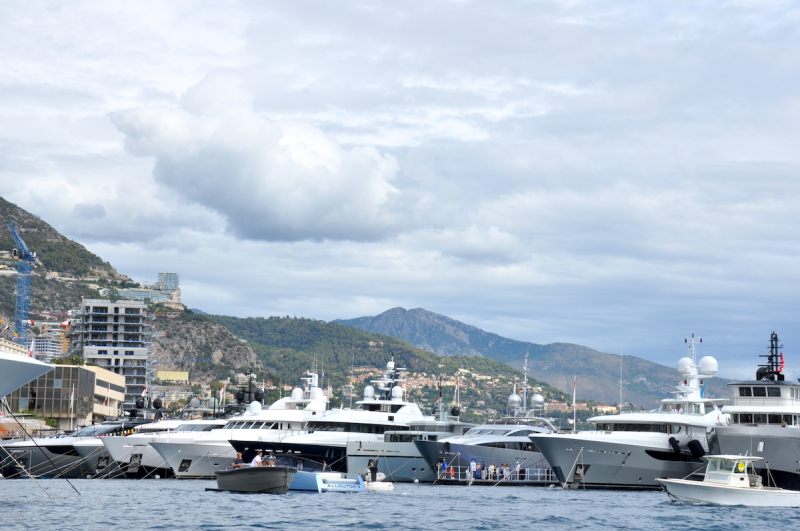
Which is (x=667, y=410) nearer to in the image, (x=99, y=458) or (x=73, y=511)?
(x=99, y=458)

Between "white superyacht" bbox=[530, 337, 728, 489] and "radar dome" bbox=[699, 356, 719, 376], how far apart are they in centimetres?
474

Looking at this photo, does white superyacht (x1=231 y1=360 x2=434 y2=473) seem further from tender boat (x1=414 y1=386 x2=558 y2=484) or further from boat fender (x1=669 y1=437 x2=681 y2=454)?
boat fender (x1=669 y1=437 x2=681 y2=454)

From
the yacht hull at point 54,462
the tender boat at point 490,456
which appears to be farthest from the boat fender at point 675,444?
the yacht hull at point 54,462

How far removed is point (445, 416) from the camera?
10869cm

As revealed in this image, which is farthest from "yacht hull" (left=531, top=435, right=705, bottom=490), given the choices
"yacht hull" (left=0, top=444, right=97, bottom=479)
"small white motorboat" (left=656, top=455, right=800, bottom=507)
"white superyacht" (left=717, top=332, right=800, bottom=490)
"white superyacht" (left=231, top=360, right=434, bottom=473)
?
"yacht hull" (left=0, top=444, right=97, bottom=479)

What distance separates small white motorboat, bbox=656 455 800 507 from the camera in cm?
6191

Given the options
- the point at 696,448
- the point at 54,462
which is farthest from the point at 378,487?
the point at 54,462

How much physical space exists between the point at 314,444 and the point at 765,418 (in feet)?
99.5

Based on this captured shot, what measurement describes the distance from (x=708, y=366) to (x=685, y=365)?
1677 mm

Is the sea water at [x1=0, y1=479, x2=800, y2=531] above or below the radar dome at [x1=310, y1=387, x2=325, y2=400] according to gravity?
below

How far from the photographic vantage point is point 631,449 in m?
81.1

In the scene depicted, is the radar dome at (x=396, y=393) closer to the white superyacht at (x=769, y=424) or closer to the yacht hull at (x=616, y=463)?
the yacht hull at (x=616, y=463)

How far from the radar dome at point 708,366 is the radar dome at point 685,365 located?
90cm

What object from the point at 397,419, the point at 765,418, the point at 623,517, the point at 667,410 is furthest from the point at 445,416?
the point at 623,517
